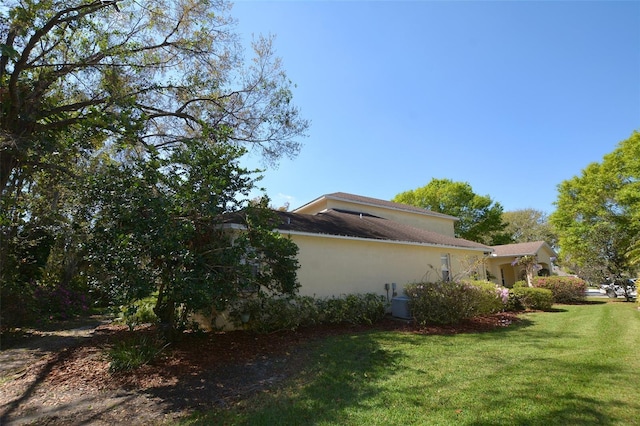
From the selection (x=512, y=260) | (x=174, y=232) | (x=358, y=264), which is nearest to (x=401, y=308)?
(x=358, y=264)

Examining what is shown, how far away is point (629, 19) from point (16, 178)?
20792 mm

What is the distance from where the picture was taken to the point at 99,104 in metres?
9.93

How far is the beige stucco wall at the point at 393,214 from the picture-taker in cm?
2053

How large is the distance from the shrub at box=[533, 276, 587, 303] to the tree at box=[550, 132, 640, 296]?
3.97 metres

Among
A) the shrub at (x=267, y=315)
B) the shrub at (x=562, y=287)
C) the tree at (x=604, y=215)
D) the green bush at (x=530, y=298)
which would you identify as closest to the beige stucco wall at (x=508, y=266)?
the tree at (x=604, y=215)

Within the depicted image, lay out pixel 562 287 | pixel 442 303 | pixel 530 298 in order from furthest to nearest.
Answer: pixel 562 287, pixel 530 298, pixel 442 303

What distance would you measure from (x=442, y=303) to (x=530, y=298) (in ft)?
23.4

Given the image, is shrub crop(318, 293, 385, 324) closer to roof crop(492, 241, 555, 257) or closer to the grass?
the grass

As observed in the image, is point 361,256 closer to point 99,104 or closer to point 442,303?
point 442,303

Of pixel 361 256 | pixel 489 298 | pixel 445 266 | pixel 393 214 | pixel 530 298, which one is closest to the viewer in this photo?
pixel 489 298

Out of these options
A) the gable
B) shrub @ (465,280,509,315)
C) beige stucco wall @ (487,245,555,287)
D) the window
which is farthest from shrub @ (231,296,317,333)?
beige stucco wall @ (487,245,555,287)

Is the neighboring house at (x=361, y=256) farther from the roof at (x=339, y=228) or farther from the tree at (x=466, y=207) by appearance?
the tree at (x=466, y=207)

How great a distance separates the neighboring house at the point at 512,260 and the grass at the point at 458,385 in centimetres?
2016

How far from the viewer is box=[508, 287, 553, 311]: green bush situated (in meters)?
14.7
